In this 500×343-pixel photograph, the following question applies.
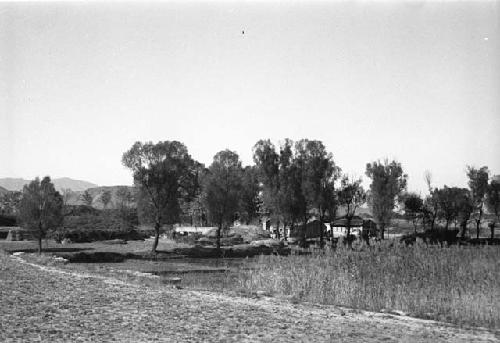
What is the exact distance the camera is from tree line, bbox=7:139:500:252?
185 feet

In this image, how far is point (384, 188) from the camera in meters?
70.4

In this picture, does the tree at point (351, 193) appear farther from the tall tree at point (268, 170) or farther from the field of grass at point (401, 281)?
the field of grass at point (401, 281)

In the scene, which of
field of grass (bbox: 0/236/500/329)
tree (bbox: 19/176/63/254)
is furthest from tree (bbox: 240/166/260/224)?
field of grass (bbox: 0/236/500/329)

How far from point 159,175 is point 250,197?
38139mm

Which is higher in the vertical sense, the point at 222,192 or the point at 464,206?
the point at 222,192

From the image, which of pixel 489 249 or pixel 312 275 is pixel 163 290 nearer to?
pixel 312 275

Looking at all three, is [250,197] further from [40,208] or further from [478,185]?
[40,208]

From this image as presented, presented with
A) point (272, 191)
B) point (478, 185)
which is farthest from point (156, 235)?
point (478, 185)

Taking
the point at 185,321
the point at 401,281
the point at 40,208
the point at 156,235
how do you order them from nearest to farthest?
the point at 185,321 < the point at 401,281 < the point at 40,208 < the point at 156,235

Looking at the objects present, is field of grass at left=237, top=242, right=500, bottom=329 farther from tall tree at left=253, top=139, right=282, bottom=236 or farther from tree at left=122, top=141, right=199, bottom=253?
tall tree at left=253, top=139, right=282, bottom=236

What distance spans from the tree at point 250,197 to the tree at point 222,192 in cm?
2185

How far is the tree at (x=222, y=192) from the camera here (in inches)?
2447

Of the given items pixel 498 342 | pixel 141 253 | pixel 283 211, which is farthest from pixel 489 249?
pixel 283 211

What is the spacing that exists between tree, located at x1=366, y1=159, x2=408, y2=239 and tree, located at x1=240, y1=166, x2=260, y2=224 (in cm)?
2301
